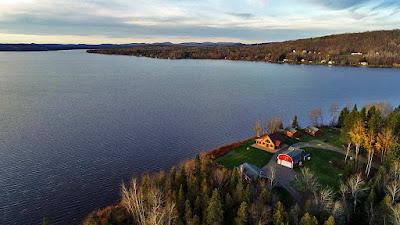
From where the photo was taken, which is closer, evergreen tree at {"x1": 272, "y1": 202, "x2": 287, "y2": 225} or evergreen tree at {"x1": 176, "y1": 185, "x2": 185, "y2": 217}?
evergreen tree at {"x1": 272, "y1": 202, "x2": 287, "y2": 225}

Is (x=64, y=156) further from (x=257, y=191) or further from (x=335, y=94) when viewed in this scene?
(x=335, y=94)

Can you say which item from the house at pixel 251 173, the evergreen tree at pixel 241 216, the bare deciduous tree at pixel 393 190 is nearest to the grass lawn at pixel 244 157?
the house at pixel 251 173

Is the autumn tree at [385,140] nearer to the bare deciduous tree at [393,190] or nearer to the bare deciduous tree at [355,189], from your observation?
the bare deciduous tree at [393,190]

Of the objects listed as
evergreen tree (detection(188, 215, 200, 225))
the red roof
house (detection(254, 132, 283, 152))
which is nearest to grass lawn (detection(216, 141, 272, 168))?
house (detection(254, 132, 283, 152))

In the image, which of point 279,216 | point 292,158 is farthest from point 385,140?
point 279,216

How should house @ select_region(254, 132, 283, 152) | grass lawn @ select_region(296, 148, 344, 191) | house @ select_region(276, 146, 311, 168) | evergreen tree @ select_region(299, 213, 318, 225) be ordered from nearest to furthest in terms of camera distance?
evergreen tree @ select_region(299, 213, 318, 225), grass lawn @ select_region(296, 148, 344, 191), house @ select_region(276, 146, 311, 168), house @ select_region(254, 132, 283, 152)

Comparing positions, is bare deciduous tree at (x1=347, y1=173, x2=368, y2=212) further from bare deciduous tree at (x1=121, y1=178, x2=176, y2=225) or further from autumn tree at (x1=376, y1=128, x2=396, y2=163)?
bare deciduous tree at (x1=121, y1=178, x2=176, y2=225)
